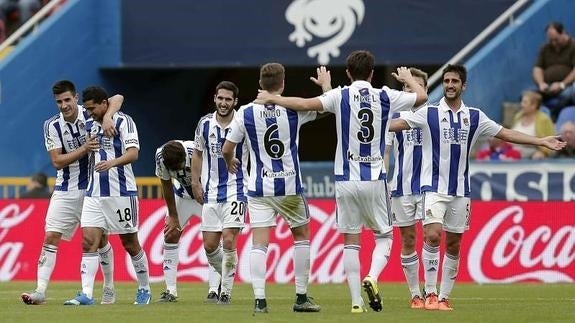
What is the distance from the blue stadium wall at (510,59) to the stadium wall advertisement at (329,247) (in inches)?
153

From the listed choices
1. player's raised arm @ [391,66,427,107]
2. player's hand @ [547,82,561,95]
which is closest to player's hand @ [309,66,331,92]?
player's raised arm @ [391,66,427,107]

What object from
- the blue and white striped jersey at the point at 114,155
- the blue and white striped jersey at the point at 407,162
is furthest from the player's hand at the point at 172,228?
the blue and white striped jersey at the point at 407,162

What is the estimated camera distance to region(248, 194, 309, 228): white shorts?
1516 centimetres

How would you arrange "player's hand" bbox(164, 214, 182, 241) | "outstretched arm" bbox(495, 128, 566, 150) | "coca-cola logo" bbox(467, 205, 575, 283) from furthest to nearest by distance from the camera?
"coca-cola logo" bbox(467, 205, 575, 283) → "player's hand" bbox(164, 214, 182, 241) → "outstretched arm" bbox(495, 128, 566, 150)

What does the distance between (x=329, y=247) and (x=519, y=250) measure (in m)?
2.62

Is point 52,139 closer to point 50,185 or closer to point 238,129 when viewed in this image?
point 238,129

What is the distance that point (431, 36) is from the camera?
2720 cm

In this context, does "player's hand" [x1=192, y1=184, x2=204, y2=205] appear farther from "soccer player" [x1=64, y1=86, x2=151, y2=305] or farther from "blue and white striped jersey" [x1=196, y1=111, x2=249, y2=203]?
"soccer player" [x1=64, y1=86, x2=151, y2=305]

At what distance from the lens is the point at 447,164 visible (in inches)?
620

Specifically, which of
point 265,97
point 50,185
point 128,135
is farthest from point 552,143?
point 50,185

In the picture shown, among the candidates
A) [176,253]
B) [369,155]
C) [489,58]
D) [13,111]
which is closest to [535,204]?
[489,58]

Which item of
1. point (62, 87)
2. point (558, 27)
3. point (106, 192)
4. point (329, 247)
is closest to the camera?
point (62, 87)

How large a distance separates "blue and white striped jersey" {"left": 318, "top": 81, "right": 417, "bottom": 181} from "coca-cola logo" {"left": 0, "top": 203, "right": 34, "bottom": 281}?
9333 mm

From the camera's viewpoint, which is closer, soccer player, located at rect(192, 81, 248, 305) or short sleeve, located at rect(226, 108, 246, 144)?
short sleeve, located at rect(226, 108, 246, 144)
